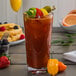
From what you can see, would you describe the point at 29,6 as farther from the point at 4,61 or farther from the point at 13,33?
the point at 4,61

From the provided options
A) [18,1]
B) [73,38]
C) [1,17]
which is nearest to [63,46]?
[73,38]

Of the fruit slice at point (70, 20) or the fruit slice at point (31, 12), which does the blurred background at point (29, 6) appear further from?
the fruit slice at point (31, 12)

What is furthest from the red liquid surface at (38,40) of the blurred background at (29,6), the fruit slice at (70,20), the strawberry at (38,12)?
the blurred background at (29,6)

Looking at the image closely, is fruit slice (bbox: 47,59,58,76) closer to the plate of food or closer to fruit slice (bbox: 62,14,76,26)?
the plate of food

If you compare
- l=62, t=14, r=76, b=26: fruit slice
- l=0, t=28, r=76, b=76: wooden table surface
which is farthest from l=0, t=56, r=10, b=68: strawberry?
l=62, t=14, r=76, b=26: fruit slice

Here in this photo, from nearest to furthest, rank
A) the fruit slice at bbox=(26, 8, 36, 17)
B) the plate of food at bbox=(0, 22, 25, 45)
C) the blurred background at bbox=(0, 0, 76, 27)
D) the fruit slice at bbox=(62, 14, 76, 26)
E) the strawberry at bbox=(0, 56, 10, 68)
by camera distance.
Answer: the fruit slice at bbox=(26, 8, 36, 17) < the strawberry at bbox=(0, 56, 10, 68) < the plate of food at bbox=(0, 22, 25, 45) < the fruit slice at bbox=(62, 14, 76, 26) < the blurred background at bbox=(0, 0, 76, 27)

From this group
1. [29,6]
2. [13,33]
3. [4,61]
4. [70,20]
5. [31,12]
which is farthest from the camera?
[29,6]

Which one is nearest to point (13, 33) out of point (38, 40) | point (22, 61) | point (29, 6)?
point (22, 61)

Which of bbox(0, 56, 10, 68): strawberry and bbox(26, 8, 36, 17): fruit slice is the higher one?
bbox(26, 8, 36, 17): fruit slice
